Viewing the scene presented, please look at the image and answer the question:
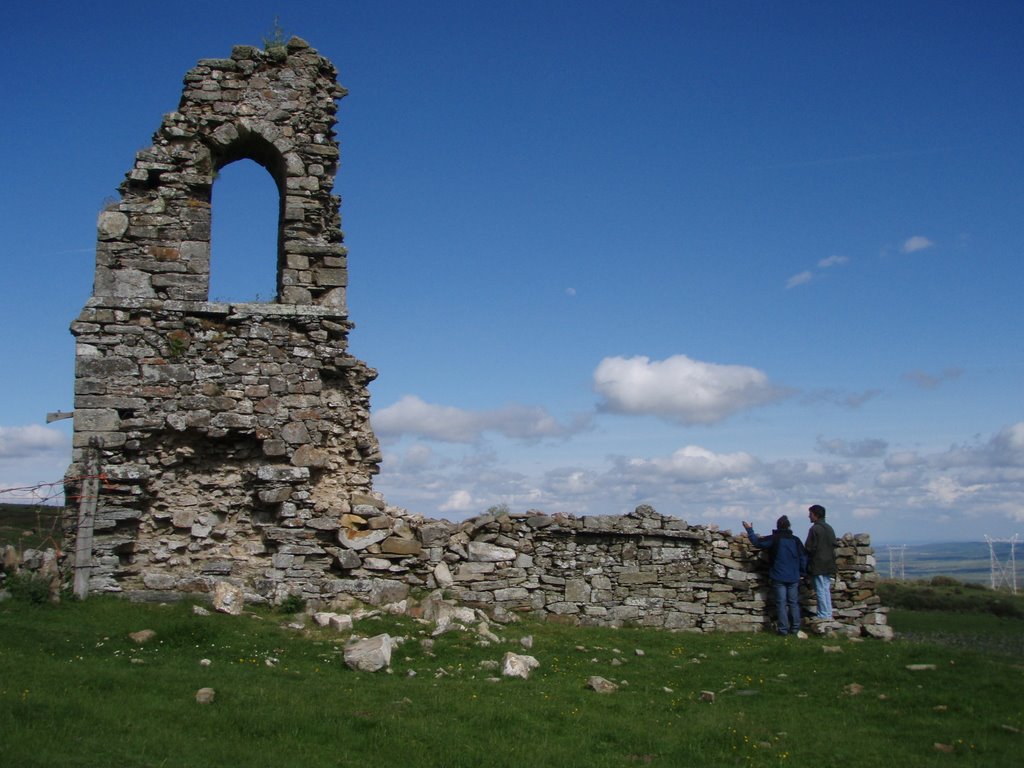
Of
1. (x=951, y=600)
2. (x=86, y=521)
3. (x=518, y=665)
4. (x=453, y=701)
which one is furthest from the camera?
(x=951, y=600)

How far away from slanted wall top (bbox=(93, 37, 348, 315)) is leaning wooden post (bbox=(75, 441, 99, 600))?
2384mm

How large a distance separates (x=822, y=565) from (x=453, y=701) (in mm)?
8168

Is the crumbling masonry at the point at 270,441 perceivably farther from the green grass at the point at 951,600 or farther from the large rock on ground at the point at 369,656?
the green grass at the point at 951,600

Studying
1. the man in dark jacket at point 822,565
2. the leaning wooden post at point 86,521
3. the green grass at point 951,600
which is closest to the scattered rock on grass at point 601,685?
the man in dark jacket at point 822,565

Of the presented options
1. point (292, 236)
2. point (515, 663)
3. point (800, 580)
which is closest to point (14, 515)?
point (292, 236)

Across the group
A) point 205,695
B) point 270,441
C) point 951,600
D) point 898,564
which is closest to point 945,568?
point 898,564

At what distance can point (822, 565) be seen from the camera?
14.7 m

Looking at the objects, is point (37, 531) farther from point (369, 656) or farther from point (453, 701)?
point (453, 701)

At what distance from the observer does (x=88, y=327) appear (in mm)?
13102

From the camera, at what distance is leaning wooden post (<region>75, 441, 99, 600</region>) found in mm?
12523

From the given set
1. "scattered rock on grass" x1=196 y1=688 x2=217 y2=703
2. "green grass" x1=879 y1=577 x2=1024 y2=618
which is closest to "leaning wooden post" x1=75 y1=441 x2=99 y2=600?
"scattered rock on grass" x1=196 y1=688 x2=217 y2=703

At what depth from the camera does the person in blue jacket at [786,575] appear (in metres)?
14.5

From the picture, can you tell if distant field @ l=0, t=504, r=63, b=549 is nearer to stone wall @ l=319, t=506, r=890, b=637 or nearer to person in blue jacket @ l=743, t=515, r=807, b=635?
stone wall @ l=319, t=506, r=890, b=637

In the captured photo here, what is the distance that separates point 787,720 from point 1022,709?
2.53 metres
